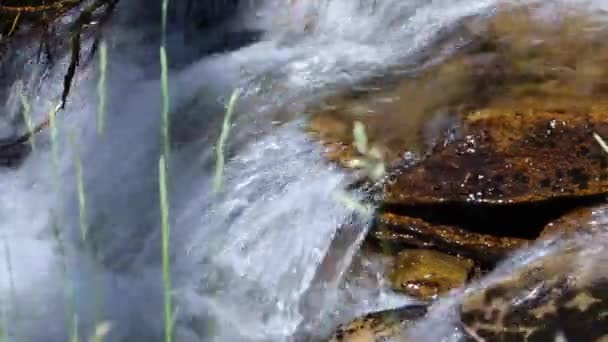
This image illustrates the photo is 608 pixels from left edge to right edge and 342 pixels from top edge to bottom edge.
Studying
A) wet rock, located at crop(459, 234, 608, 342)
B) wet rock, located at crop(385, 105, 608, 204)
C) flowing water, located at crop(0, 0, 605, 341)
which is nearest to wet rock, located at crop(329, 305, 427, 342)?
wet rock, located at crop(459, 234, 608, 342)

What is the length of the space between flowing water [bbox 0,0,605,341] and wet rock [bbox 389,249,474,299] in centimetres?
6

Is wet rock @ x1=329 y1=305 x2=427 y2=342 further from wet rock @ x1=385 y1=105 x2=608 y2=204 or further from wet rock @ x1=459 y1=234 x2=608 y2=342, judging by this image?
wet rock @ x1=385 y1=105 x2=608 y2=204

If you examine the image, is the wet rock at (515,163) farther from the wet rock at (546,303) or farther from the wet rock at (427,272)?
the wet rock at (546,303)

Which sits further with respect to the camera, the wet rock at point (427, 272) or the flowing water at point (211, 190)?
the flowing water at point (211, 190)

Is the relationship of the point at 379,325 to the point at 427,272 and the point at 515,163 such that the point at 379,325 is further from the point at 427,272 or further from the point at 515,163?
the point at 515,163

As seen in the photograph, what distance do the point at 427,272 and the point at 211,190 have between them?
93 cm

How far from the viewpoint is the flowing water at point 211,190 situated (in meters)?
2.98

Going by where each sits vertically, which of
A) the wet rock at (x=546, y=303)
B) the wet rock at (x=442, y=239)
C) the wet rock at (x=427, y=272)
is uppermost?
the wet rock at (x=546, y=303)

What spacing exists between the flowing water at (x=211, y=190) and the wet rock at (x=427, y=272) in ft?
0.21

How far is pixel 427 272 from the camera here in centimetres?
278

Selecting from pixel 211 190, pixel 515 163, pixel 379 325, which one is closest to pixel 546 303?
pixel 379 325

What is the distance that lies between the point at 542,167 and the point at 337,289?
739 mm

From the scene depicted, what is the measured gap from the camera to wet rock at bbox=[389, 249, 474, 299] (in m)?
2.71

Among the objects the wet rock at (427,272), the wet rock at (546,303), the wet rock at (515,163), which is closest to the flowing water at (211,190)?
the wet rock at (427,272)
